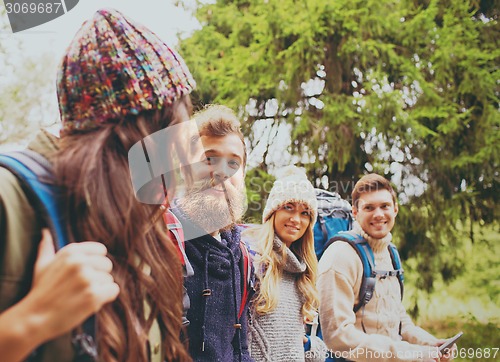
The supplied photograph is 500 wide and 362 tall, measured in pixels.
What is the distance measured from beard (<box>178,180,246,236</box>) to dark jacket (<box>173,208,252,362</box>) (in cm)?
4

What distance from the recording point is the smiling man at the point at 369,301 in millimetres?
3033

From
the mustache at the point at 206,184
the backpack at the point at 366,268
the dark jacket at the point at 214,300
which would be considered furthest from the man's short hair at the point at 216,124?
the backpack at the point at 366,268

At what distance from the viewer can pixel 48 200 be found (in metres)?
0.92

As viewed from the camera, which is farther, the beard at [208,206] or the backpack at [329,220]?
the backpack at [329,220]

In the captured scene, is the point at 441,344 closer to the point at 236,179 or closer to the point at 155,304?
the point at 236,179

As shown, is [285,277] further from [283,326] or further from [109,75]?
[109,75]

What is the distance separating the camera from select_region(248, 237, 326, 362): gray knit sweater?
268cm

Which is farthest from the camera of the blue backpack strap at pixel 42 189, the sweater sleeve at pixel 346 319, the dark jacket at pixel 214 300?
the sweater sleeve at pixel 346 319

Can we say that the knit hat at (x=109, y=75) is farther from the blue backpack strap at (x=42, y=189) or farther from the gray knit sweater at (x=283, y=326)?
the gray knit sweater at (x=283, y=326)

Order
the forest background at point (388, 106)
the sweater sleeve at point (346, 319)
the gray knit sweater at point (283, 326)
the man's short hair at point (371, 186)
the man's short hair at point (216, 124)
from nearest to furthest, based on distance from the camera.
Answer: the man's short hair at point (216, 124), the gray knit sweater at point (283, 326), the sweater sleeve at point (346, 319), the man's short hair at point (371, 186), the forest background at point (388, 106)

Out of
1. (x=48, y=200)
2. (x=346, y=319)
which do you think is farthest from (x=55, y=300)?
(x=346, y=319)

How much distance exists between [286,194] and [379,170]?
5.12 m

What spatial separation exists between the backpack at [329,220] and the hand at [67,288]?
313 centimetres

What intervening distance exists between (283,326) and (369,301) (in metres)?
0.84
